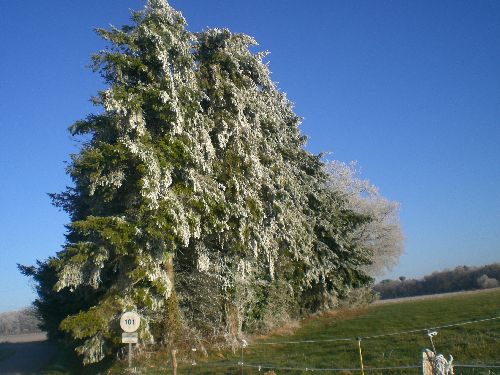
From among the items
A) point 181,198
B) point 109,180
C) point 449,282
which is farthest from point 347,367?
point 449,282

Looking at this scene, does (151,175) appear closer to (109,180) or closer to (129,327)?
(109,180)

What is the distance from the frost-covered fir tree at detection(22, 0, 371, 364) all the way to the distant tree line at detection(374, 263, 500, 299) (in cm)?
4028

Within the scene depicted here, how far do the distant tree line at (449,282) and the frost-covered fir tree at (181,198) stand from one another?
40.3 metres

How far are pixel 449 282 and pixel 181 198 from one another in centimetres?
5464

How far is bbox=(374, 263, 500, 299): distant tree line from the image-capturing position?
60.4 m

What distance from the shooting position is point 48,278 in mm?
28578

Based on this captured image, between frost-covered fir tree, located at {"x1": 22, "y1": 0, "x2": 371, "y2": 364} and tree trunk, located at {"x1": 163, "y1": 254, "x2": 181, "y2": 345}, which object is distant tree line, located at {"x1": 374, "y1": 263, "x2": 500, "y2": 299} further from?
tree trunk, located at {"x1": 163, "y1": 254, "x2": 181, "y2": 345}

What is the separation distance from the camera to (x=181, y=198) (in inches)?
766

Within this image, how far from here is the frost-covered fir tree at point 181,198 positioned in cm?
1797

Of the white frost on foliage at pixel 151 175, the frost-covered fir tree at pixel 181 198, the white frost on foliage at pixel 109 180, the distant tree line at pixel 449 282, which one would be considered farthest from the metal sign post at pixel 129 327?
the distant tree line at pixel 449 282

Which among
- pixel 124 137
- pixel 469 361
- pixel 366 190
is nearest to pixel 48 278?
pixel 124 137

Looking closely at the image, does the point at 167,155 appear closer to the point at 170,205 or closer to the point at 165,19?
the point at 170,205

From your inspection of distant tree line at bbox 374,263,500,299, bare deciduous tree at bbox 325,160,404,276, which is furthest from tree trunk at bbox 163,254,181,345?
distant tree line at bbox 374,263,500,299

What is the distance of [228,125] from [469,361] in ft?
41.9
